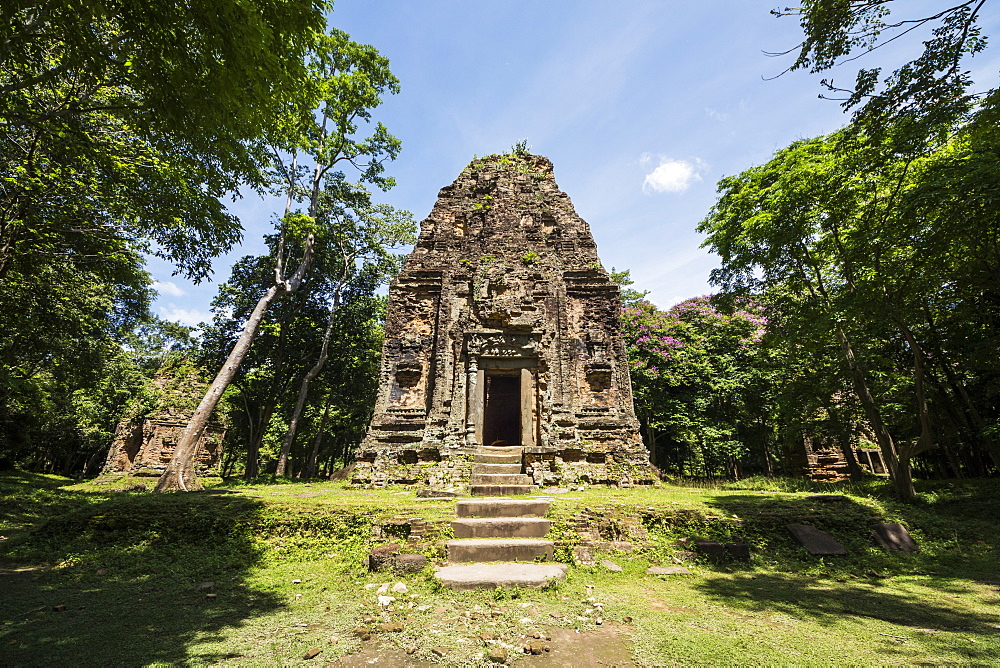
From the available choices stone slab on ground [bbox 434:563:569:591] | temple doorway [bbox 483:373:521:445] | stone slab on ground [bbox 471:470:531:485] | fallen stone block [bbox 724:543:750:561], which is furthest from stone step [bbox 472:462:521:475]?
temple doorway [bbox 483:373:521:445]

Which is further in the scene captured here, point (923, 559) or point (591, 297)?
point (591, 297)

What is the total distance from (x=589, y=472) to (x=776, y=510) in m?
5.58

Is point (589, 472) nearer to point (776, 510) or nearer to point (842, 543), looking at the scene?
point (776, 510)

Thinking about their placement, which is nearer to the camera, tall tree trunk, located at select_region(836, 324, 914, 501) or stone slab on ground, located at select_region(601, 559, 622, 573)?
stone slab on ground, located at select_region(601, 559, 622, 573)

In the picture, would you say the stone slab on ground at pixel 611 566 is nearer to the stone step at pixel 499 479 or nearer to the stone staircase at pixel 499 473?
the stone staircase at pixel 499 473

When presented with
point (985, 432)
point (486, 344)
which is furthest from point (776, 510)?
point (486, 344)

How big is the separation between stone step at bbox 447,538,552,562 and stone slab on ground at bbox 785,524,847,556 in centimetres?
450

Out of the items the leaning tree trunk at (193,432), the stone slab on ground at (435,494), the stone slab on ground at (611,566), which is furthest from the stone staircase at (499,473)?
the leaning tree trunk at (193,432)

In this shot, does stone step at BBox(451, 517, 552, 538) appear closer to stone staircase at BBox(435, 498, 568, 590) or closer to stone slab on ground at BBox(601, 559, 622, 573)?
stone staircase at BBox(435, 498, 568, 590)

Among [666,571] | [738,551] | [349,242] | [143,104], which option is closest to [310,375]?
[349,242]

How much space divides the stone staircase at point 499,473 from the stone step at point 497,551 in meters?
4.06

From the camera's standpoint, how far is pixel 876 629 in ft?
12.6

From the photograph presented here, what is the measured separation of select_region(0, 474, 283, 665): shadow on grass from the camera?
10.7 ft

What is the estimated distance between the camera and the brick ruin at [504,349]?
499 inches
